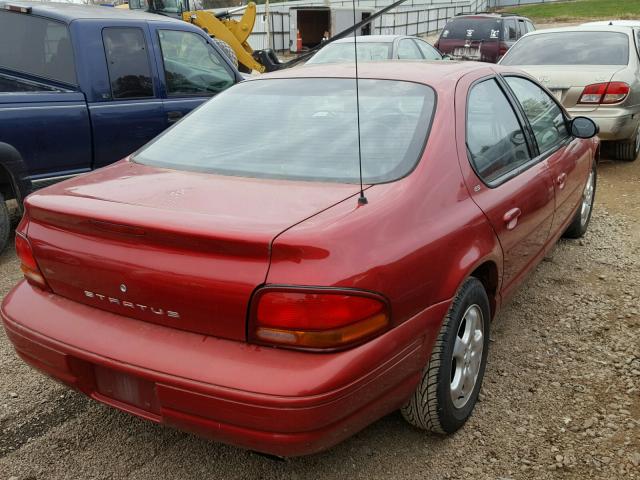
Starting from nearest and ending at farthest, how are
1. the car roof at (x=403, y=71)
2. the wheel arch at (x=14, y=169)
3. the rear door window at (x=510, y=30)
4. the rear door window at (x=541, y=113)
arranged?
the car roof at (x=403, y=71) < the rear door window at (x=541, y=113) < the wheel arch at (x=14, y=169) < the rear door window at (x=510, y=30)

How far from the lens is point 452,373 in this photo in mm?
2613

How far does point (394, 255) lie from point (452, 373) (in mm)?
795

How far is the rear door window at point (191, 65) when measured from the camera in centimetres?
576

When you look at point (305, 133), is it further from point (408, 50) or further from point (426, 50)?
point (426, 50)

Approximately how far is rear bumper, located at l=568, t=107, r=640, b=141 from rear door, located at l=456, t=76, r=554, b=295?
3945 mm

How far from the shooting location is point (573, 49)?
761 centimetres

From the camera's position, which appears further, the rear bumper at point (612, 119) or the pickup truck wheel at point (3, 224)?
the rear bumper at point (612, 119)

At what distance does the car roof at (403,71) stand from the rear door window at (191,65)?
8.76 feet

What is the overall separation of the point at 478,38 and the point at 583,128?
39.8 ft

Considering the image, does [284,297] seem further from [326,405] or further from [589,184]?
[589,184]

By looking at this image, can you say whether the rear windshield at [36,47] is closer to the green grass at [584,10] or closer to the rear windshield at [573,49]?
the rear windshield at [573,49]

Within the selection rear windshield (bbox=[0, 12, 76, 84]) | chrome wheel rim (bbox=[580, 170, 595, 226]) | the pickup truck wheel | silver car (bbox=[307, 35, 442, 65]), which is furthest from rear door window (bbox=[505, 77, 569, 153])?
silver car (bbox=[307, 35, 442, 65])

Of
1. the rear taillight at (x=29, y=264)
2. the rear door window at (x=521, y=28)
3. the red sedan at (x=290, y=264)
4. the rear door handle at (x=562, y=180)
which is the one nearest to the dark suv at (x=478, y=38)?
the rear door window at (x=521, y=28)

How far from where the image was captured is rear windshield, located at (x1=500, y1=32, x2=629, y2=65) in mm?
7445
